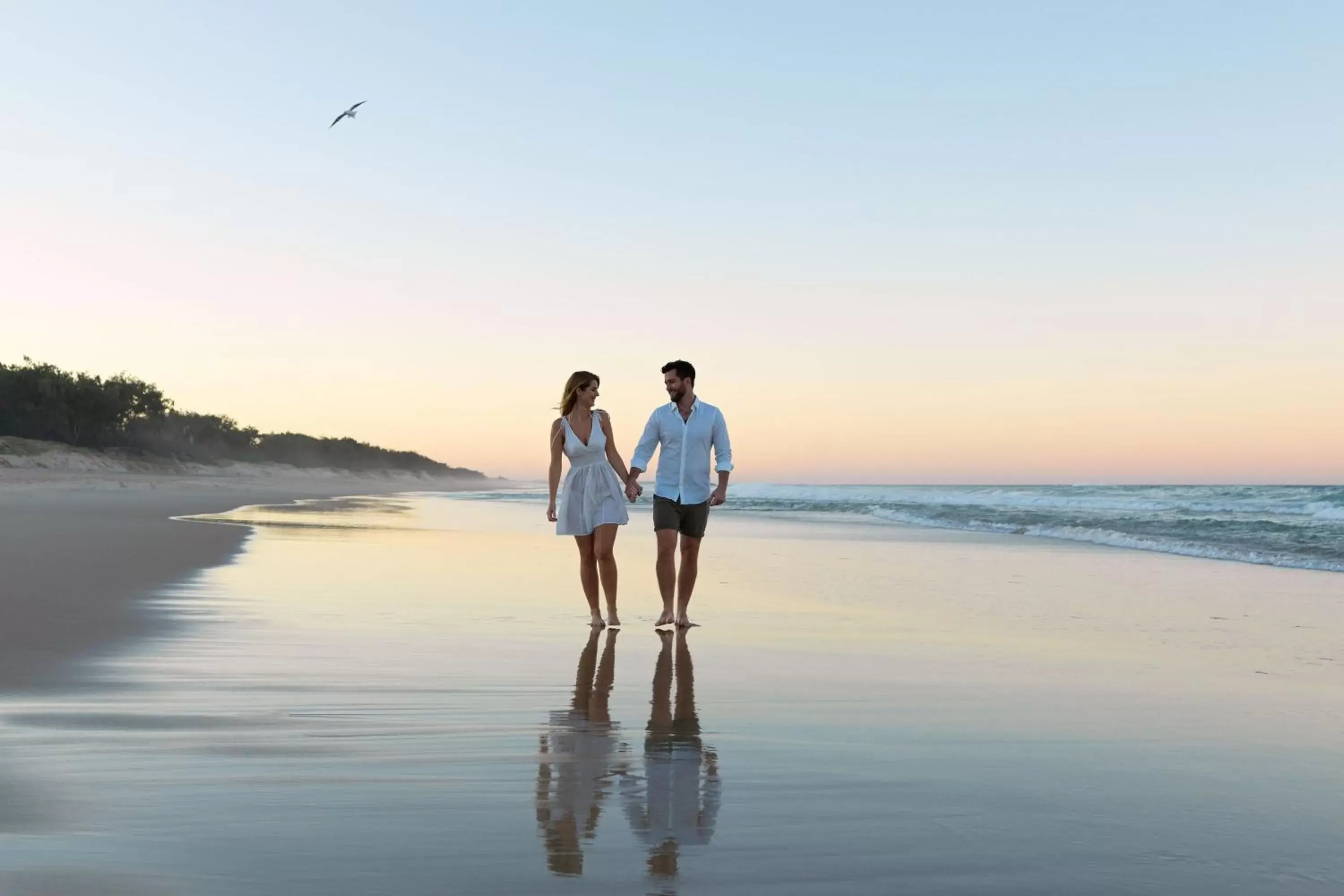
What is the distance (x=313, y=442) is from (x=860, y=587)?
97238 millimetres

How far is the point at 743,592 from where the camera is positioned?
960 cm

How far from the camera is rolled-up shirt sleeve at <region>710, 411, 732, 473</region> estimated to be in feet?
26.5

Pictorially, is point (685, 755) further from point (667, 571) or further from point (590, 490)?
point (590, 490)

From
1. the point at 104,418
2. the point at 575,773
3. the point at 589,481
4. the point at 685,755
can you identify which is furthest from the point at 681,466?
the point at 104,418

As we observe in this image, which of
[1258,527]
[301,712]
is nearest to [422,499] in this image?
[1258,527]

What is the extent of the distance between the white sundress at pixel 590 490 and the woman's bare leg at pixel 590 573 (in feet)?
0.23

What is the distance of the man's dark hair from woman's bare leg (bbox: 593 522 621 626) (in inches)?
47.2

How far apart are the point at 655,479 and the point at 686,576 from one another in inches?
28.3

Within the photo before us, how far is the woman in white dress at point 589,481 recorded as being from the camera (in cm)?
762

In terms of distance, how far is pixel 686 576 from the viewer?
764 cm

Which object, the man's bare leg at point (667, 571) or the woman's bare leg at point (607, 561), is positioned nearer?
the woman's bare leg at point (607, 561)

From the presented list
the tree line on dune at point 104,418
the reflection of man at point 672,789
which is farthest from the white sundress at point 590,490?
the tree line on dune at point 104,418

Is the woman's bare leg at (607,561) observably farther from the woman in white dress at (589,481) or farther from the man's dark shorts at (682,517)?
the man's dark shorts at (682,517)

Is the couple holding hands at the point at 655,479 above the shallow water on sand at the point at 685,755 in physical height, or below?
above
